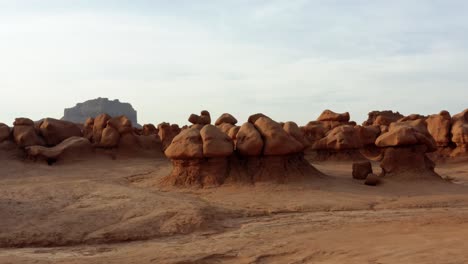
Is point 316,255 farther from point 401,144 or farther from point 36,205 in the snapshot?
point 401,144

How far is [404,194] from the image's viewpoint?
1344cm

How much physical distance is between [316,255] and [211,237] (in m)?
2.42

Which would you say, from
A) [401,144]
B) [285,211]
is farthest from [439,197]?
[285,211]

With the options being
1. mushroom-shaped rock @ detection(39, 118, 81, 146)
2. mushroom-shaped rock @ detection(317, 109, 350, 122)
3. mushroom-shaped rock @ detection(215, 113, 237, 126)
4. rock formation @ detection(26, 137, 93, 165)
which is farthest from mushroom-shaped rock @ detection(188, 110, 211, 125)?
mushroom-shaped rock @ detection(317, 109, 350, 122)

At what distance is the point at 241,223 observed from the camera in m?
9.80

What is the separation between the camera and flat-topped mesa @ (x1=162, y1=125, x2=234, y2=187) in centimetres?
1437

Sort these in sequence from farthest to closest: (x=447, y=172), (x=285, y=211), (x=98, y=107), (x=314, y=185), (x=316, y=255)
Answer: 1. (x=98, y=107)
2. (x=447, y=172)
3. (x=314, y=185)
4. (x=285, y=211)
5. (x=316, y=255)

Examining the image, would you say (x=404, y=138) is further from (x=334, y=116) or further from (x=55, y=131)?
(x=55, y=131)

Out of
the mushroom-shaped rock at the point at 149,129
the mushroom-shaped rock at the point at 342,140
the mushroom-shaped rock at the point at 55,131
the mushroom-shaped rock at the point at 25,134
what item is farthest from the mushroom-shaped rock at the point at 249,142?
the mushroom-shaped rock at the point at 149,129

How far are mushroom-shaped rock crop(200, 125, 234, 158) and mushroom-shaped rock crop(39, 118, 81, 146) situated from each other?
12338mm

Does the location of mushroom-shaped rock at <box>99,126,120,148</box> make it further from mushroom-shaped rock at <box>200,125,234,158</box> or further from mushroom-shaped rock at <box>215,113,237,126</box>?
mushroom-shaped rock at <box>200,125,234,158</box>

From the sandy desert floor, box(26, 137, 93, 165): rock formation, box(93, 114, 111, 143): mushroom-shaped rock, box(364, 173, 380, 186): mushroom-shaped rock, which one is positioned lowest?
the sandy desert floor

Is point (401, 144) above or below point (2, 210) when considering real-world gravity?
above

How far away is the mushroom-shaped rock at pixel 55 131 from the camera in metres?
24.2
